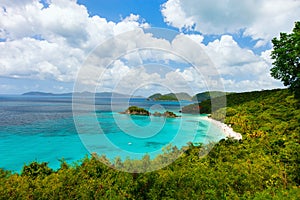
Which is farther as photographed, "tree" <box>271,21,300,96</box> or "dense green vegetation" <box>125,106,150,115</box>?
"dense green vegetation" <box>125,106,150,115</box>

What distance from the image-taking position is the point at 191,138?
25188mm

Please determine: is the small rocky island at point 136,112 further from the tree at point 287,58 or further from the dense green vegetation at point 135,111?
the tree at point 287,58

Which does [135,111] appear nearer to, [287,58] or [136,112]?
[136,112]

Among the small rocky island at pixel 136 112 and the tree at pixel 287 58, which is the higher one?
the tree at pixel 287 58

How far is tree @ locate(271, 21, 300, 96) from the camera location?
19669 millimetres

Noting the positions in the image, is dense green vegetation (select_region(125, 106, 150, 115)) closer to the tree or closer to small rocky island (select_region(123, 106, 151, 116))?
small rocky island (select_region(123, 106, 151, 116))

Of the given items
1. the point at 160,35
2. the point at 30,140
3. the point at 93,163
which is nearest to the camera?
the point at 160,35

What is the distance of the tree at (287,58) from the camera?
19.7 m

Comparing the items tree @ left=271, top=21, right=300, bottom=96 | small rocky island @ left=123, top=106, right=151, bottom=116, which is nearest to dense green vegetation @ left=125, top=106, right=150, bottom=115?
small rocky island @ left=123, top=106, right=151, bottom=116

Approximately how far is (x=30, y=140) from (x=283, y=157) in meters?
27.3

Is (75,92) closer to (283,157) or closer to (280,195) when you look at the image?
(280,195)

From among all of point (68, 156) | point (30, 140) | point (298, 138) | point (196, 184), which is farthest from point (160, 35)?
point (30, 140)

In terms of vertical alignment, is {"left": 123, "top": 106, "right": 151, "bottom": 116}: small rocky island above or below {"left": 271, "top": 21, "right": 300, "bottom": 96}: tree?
below

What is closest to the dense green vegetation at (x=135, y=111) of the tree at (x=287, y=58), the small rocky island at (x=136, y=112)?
the small rocky island at (x=136, y=112)
